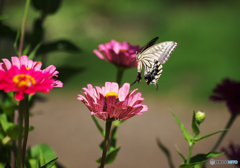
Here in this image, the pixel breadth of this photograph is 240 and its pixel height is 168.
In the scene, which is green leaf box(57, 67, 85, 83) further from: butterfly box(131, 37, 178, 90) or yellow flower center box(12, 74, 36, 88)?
yellow flower center box(12, 74, 36, 88)

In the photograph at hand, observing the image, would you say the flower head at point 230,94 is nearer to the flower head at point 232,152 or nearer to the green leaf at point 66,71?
the flower head at point 232,152

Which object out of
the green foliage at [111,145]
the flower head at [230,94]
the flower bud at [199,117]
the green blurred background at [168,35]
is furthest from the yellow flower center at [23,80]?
the green blurred background at [168,35]

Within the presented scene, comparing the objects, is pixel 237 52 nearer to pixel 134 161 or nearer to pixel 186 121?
pixel 186 121

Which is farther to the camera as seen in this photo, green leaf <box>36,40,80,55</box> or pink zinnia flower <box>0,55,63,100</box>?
green leaf <box>36,40,80,55</box>

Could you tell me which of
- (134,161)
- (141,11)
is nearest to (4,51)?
(134,161)

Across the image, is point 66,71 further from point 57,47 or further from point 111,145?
point 111,145

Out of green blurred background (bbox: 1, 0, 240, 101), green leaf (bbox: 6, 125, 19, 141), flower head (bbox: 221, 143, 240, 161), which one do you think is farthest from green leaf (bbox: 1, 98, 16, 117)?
green blurred background (bbox: 1, 0, 240, 101)
